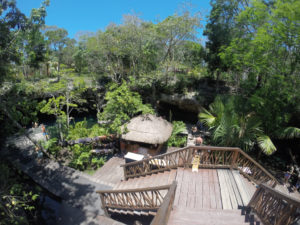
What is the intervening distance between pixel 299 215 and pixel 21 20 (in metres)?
8.83

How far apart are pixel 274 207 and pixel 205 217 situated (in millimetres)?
1438

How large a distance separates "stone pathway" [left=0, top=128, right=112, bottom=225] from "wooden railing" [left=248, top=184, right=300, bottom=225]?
5193 mm

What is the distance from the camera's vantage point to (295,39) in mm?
6699

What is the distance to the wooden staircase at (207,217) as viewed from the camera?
3553 mm

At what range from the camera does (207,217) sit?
369cm

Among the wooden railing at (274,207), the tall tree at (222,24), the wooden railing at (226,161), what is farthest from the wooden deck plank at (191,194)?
the tall tree at (222,24)

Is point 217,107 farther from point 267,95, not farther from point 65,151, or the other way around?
point 65,151

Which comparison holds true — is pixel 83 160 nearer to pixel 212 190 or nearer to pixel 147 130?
pixel 147 130

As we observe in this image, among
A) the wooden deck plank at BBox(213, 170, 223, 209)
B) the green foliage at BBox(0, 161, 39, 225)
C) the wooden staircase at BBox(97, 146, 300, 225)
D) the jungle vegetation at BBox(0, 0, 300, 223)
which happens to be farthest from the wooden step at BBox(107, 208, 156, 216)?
the jungle vegetation at BBox(0, 0, 300, 223)

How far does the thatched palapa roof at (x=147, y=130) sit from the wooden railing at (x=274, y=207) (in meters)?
5.81

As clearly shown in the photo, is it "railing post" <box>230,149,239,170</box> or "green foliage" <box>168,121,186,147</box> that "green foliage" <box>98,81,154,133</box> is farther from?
"railing post" <box>230,149,239,170</box>

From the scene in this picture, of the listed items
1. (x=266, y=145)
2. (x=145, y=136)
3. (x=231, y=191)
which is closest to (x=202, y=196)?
(x=231, y=191)

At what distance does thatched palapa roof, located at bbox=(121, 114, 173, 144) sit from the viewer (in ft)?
29.9

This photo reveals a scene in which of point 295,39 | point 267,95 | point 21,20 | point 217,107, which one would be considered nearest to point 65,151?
point 21,20
